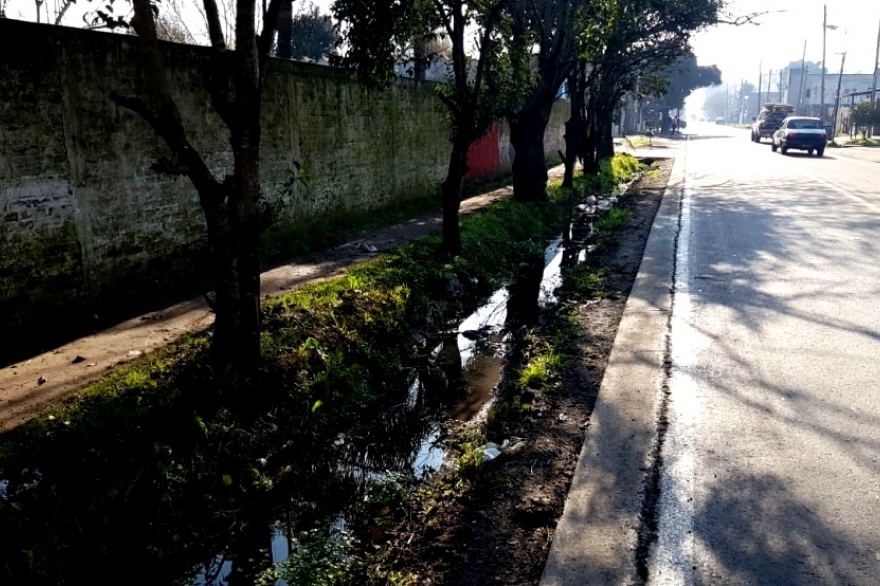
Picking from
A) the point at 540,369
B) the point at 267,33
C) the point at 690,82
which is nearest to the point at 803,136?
the point at 540,369

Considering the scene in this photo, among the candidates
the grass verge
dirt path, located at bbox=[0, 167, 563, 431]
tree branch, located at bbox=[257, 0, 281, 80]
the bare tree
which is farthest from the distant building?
the bare tree

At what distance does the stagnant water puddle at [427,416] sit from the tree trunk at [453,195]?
1.00 m

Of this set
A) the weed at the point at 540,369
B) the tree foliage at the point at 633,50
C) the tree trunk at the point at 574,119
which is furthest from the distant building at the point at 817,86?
the weed at the point at 540,369

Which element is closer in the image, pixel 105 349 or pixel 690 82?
pixel 105 349

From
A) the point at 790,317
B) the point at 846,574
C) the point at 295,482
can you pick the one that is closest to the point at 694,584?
the point at 846,574

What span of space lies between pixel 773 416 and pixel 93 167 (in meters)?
6.28

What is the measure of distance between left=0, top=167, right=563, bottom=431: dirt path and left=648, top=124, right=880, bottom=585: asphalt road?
158 inches

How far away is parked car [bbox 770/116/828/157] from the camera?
2992cm

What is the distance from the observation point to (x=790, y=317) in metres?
7.02

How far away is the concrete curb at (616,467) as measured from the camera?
3406mm

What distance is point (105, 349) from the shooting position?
5.96 meters

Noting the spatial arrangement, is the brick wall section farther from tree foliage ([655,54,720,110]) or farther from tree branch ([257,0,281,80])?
tree foliage ([655,54,720,110])

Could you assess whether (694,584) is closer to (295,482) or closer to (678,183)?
(295,482)

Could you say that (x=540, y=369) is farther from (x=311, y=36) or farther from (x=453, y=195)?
(x=311, y=36)
